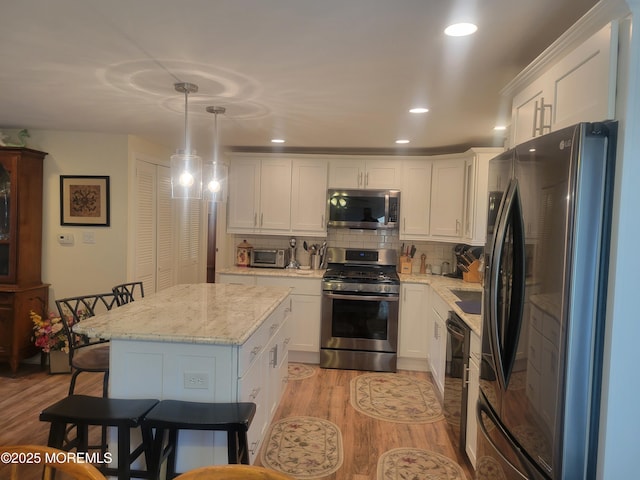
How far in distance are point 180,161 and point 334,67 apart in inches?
39.6

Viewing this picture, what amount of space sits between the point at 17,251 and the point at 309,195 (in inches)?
109

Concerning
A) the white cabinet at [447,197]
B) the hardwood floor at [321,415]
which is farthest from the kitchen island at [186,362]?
the white cabinet at [447,197]

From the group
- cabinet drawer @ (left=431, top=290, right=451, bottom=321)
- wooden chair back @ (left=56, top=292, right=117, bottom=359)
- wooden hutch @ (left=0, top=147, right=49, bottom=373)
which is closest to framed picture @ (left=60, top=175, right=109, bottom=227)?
wooden hutch @ (left=0, top=147, right=49, bottom=373)

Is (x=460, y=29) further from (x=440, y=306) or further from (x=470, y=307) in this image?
(x=440, y=306)

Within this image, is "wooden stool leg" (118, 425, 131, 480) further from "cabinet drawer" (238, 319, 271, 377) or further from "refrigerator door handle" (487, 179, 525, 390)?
"refrigerator door handle" (487, 179, 525, 390)

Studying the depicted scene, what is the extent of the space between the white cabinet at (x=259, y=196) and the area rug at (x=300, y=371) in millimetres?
1434

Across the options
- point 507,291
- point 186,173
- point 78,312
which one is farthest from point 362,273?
point 507,291

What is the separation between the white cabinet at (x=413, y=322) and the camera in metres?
4.24

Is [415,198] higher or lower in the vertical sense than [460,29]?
lower

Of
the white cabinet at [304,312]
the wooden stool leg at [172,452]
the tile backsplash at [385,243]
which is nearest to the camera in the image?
the wooden stool leg at [172,452]

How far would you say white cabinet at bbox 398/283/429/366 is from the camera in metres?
4.24

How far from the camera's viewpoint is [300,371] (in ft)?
13.8

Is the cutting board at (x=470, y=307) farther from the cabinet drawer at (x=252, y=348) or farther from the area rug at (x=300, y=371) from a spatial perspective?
the area rug at (x=300, y=371)

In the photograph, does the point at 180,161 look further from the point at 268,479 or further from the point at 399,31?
the point at 268,479
